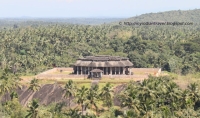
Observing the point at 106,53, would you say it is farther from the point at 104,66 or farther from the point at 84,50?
the point at 104,66

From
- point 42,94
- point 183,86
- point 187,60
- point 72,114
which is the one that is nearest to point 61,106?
point 72,114

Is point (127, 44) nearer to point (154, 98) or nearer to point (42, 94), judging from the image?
point (42, 94)

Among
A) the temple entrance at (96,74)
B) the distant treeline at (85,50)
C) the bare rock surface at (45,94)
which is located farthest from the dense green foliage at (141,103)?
the distant treeline at (85,50)

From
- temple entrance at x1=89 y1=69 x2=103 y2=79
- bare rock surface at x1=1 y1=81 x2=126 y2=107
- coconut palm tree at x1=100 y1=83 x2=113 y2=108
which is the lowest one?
bare rock surface at x1=1 y1=81 x2=126 y2=107

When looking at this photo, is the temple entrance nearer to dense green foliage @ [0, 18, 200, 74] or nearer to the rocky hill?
the rocky hill

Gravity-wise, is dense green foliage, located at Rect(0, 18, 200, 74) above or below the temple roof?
below

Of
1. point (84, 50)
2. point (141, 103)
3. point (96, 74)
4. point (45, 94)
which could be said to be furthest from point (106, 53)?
point (141, 103)


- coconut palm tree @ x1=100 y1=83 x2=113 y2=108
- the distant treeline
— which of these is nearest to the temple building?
the distant treeline
